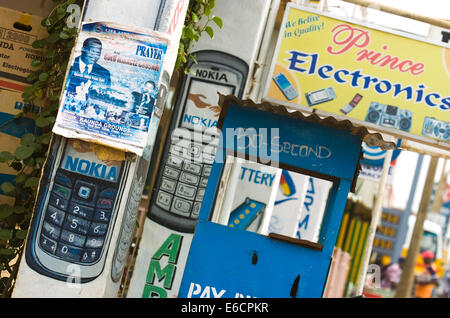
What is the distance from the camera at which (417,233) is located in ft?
52.1

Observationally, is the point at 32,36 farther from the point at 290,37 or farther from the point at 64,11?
the point at 290,37

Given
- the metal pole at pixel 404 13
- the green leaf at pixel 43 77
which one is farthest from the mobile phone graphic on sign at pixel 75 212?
the metal pole at pixel 404 13

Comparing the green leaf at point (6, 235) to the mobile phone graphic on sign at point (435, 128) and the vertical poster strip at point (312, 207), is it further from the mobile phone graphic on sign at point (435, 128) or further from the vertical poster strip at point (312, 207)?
the vertical poster strip at point (312, 207)

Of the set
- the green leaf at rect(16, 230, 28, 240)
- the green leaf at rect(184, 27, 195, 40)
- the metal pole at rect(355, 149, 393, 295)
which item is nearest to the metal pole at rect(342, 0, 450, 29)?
the green leaf at rect(184, 27, 195, 40)

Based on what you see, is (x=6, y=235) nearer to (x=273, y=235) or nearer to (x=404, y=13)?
(x=273, y=235)

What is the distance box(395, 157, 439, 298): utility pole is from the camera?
1532 cm

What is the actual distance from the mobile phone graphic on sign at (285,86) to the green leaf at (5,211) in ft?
9.68

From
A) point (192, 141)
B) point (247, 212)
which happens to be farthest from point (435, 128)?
point (247, 212)

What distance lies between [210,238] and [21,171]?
138 centimetres

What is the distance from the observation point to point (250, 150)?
197 inches

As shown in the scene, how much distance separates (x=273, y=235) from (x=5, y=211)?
1.86 metres

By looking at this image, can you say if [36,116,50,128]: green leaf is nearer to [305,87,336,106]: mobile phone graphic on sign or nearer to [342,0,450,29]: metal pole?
[305,87,336,106]: mobile phone graphic on sign

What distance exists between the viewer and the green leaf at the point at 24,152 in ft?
15.2

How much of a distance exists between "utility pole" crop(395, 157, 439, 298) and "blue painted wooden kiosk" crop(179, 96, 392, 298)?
34.2 ft
